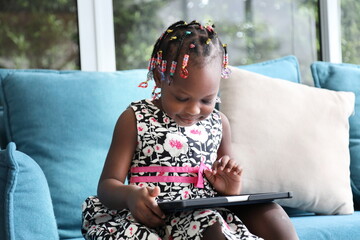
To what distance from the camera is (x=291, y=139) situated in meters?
2.04

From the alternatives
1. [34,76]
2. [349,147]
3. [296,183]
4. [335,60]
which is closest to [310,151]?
[296,183]

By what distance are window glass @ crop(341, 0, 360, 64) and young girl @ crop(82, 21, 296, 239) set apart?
1702 mm

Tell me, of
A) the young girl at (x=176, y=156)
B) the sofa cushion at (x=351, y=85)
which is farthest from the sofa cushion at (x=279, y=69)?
the young girl at (x=176, y=156)

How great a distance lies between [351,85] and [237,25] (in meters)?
0.79

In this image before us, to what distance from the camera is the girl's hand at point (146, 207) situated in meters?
1.37

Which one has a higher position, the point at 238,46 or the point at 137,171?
the point at 238,46

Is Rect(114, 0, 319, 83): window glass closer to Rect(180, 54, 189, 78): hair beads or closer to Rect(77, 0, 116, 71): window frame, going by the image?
Rect(77, 0, 116, 71): window frame

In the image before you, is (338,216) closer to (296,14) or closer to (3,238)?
(3,238)

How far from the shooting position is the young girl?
1472 mm

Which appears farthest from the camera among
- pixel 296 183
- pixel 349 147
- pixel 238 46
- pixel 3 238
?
pixel 238 46

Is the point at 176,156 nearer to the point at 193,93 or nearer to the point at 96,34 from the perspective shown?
the point at 193,93

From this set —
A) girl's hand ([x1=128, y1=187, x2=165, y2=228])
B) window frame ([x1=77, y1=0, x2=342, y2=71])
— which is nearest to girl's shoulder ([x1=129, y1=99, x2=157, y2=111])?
girl's hand ([x1=128, y1=187, x2=165, y2=228])

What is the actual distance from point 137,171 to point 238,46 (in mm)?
1533

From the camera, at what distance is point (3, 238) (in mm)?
1475
